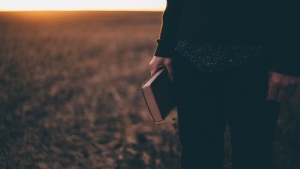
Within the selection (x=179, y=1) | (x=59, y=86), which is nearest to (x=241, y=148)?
(x=179, y=1)

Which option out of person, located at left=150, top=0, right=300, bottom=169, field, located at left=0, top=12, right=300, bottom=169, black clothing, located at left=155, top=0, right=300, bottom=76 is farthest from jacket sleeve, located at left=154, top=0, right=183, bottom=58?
field, located at left=0, top=12, right=300, bottom=169

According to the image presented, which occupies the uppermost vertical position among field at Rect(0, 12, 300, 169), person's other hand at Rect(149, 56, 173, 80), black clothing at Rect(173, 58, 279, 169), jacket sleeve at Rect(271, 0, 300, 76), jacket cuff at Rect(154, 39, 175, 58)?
jacket sleeve at Rect(271, 0, 300, 76)

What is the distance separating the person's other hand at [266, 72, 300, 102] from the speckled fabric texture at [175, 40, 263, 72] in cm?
11

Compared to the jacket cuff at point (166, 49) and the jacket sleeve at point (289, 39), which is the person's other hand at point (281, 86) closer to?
the jacket sleeve at point (289, 39)

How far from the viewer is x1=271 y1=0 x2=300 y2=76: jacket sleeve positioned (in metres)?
0.89

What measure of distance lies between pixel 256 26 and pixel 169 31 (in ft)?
1.25

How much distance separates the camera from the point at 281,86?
3.11 ft

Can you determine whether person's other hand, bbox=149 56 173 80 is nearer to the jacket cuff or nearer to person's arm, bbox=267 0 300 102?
the jacket cuff

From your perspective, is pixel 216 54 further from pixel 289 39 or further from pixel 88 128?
pixel 88 128

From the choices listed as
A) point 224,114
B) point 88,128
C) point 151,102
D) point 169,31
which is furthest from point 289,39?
point 88,128

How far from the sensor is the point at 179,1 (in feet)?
3.62

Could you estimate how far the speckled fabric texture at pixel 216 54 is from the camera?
0.95m

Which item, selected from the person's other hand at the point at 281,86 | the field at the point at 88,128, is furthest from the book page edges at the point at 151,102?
the field at the point at 88,128

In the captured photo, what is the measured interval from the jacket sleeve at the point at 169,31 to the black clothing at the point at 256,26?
0.46ft
